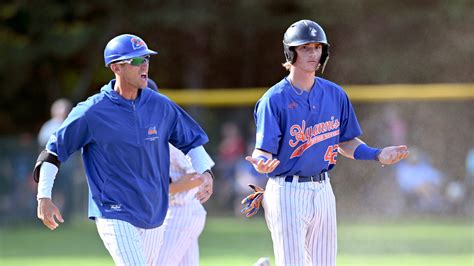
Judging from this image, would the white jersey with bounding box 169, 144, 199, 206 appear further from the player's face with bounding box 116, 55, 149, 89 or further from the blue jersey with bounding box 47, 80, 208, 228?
the player's face with bounding box 116, 55, 149, 89

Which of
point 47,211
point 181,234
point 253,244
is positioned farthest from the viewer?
point 253,244

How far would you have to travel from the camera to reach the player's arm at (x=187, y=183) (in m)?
6.77

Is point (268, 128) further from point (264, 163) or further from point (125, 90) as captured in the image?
point (125, 90)

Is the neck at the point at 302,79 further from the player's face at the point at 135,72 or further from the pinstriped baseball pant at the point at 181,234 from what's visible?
the pinstriped baseball pant at the point at 181,234

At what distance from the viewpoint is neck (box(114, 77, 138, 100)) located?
6490mm

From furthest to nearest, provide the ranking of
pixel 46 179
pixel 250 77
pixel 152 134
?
pixel 250 77 < pixel 152 134 < pixel 46 179

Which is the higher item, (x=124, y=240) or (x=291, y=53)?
(x=291, y=53)

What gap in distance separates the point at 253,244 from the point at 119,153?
756 cm

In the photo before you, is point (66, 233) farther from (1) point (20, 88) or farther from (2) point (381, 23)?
(2) point (381, 23)

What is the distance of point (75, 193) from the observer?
1731 cm

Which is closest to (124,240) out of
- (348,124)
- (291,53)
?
(291,53)

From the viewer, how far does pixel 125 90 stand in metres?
6.50

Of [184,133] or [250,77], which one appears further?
[250,77]

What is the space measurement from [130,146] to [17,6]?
15.7 m
